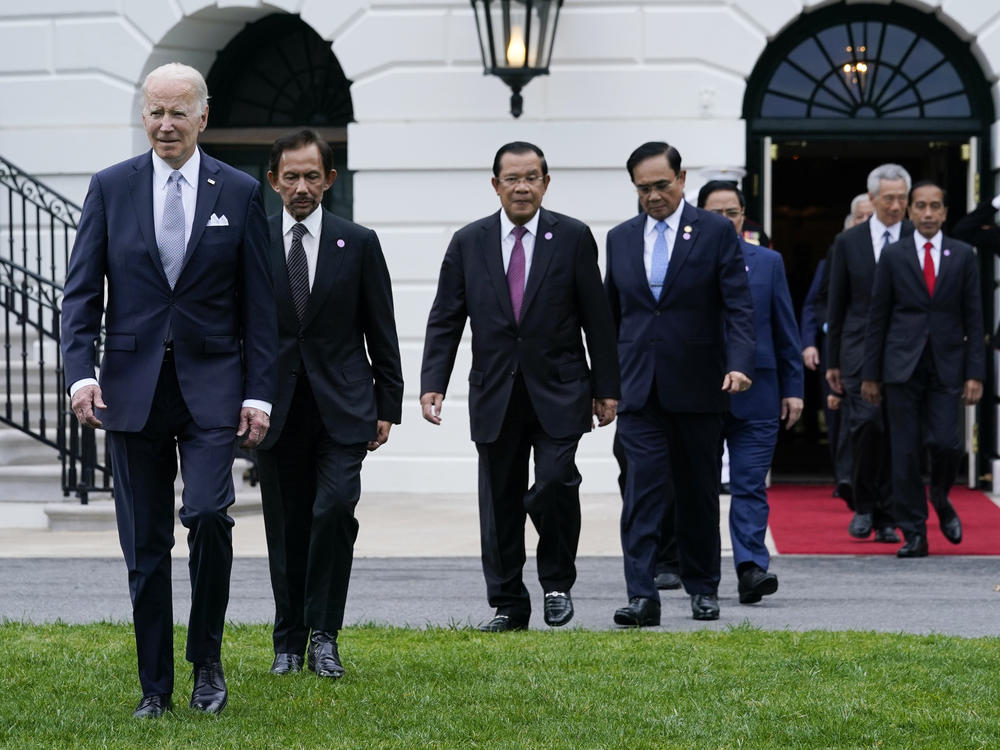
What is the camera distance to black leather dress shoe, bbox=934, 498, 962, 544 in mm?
10141

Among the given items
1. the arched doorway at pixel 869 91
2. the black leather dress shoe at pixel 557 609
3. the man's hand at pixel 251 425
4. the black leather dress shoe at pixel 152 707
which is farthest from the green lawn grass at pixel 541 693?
the arched doorway at pixel 869 91

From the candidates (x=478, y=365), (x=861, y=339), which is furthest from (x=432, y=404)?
(x=861, y=339)

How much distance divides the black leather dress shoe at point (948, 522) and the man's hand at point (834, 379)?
976mm

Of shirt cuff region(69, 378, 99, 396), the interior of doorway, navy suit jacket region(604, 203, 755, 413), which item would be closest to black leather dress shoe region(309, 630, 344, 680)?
shirt cuff region(69, 378, 99, 396)

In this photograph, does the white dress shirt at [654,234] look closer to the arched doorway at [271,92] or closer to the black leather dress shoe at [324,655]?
the black leather dress shoe at [324,655]

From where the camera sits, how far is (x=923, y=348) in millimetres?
9844

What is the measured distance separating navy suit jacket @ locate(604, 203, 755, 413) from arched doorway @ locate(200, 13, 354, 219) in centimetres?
700

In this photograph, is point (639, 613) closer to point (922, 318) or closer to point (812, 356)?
point (922, 318)

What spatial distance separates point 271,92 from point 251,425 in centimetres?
959

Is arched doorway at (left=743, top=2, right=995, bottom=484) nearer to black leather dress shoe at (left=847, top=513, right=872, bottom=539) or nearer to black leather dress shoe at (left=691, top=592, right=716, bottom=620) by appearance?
black leather dress shoe at (left=847, top=513, right=872, bottom=539)

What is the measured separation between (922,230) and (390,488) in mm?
4992

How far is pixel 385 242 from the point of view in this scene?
13.6 metres

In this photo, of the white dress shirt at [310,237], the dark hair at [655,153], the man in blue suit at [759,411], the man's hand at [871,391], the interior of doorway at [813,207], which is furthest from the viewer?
the interior of doorway at [813,207]

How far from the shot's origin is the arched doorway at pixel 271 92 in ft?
47.7
